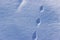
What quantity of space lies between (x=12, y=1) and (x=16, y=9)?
0.07 m

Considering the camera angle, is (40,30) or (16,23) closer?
(16,23)

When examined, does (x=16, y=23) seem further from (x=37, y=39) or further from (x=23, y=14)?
(x=37, y=39)

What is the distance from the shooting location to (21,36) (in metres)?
1.34

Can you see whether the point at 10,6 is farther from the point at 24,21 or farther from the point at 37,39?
the point at 37,39

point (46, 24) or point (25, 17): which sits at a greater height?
point (25, 17)

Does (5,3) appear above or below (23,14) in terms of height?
above

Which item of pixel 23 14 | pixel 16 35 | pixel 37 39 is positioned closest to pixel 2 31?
pixel 16 35

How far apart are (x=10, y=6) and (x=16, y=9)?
53 millimetres

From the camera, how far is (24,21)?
1355mm

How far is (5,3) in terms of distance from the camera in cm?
129

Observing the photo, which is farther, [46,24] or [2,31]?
[46,24]

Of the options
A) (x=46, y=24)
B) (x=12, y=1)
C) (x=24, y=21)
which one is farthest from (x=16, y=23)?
(x=46, y=24)

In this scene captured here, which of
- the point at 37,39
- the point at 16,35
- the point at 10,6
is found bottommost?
the point at 37,39

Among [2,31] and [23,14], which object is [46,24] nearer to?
[23,14]
